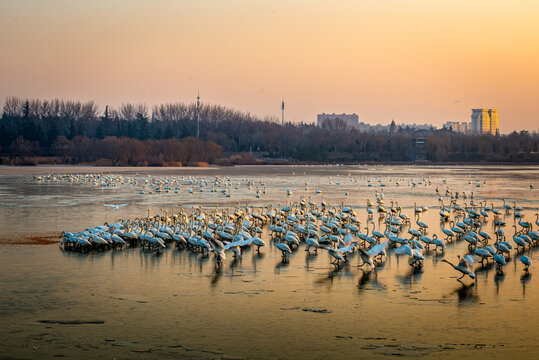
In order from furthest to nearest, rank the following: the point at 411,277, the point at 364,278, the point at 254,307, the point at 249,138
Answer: the point at 249,138
the point at 411,277
the point at 364,278
the point at 254,307

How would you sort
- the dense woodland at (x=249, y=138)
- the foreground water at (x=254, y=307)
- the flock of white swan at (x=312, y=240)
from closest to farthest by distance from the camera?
the foreground water at (x=254, y=307)
the flock of white swan at (x=312, y=240)
the dense woodland at (x=249, y=138)

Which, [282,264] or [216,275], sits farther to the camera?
[282,264]

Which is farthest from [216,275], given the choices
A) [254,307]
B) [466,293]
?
[466,293]

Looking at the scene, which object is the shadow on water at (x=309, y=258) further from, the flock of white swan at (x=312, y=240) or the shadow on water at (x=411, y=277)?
the shadow on water at (x=411, y=277)

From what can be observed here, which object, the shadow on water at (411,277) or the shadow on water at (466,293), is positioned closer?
the shadow on water at (466,293)

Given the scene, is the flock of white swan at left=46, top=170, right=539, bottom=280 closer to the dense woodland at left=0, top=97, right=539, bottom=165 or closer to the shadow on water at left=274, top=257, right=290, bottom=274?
the shadow on water at left=274, top=257, right=290, bottom=274

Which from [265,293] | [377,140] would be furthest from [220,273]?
[377,140]

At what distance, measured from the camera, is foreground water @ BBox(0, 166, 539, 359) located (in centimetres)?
880

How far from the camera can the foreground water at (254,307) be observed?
8.80m

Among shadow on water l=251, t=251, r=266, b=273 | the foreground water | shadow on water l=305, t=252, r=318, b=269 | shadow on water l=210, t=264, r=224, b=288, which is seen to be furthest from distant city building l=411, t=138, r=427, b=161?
shadow on water l=210, t=264, r=224, b=288

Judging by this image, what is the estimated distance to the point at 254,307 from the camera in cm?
1071

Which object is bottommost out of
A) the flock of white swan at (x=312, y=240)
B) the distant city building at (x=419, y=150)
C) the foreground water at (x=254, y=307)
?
the foreground water at (x=254, y=307)

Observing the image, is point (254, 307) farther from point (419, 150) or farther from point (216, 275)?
point (419, 150)

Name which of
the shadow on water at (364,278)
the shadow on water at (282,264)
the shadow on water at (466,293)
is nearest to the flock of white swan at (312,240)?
the shadow on water at (282,264)
